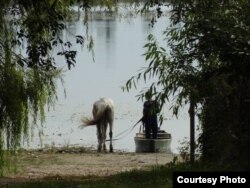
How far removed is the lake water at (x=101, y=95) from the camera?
700 inches

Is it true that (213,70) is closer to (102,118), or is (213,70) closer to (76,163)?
(76,163)

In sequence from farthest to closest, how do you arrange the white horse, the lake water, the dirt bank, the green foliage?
the white horse, the lake water, the dirt bank, the green foliage

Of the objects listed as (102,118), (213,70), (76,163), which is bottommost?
(76,163)

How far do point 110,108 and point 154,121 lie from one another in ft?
6.74

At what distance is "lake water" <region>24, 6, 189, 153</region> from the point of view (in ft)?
58.3

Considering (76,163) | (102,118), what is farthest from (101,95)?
(76,163)

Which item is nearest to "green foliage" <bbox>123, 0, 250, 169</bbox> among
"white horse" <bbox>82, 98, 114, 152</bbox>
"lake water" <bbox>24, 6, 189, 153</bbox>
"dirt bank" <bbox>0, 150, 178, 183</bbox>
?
"lake water" <bbox>24, 6, 189, 153</bbox>

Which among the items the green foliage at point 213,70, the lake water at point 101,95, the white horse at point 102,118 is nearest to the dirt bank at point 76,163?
the lake water at point 101,95

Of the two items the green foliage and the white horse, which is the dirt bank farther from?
the green foliage

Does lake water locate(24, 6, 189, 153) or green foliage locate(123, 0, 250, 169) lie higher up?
green foliage locate(123, 0, 250, 169)

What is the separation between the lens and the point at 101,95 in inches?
1128

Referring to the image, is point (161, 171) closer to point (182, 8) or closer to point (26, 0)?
point (182, 8)

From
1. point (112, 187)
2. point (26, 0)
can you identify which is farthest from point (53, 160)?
point (26, 0)

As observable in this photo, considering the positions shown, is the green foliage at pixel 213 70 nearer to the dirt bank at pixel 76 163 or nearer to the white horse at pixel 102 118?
the dirt bank at pixel 76 163
